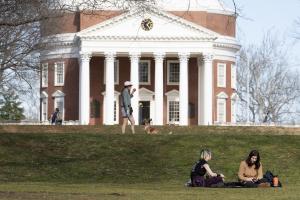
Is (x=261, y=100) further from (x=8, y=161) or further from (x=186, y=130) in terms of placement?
(x=8, y=161)

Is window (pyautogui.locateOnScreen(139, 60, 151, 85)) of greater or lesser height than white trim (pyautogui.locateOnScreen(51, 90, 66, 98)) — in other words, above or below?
above

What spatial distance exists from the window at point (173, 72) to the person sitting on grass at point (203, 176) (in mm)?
69105

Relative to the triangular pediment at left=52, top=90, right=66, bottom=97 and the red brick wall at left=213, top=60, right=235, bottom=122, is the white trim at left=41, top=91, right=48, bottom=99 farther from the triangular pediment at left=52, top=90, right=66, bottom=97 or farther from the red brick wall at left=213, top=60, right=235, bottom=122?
the red brick wall at left=213, top=60, right=235, bottom=122

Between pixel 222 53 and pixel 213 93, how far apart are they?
345 cm

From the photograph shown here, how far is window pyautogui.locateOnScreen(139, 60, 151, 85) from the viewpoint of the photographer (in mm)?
96812

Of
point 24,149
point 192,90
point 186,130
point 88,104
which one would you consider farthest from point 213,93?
point 24,149

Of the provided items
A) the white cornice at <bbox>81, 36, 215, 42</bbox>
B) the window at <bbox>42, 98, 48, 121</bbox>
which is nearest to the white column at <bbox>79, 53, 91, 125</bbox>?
the white cornice at <bbox>81, 36, 215, 42</bbox>

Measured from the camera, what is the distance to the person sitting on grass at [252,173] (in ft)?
90.3

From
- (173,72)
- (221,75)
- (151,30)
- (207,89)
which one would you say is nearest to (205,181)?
(151,30)

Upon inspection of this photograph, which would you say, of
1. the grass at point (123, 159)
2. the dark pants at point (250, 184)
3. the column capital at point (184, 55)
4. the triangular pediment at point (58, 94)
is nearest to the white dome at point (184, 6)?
the column capital at point (184, 55)

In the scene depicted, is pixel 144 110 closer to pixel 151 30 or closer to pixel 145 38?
pixel 145 38

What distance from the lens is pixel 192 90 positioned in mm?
96750

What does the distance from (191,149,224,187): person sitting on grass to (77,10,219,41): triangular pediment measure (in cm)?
6286

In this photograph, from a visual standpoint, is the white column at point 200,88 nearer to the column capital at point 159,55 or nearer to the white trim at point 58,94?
the column capital at point 159,55
